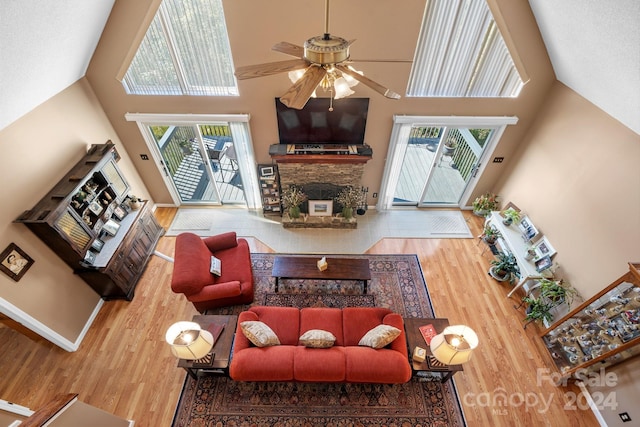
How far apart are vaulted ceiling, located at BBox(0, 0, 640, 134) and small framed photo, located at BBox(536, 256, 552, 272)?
2024mm

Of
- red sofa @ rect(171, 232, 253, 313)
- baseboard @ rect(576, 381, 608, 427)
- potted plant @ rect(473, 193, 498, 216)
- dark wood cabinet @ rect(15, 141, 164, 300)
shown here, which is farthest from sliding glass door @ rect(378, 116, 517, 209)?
dark wood cabinet @ rect(15, 141, 164, 300)

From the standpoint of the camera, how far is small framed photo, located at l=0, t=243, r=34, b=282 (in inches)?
133

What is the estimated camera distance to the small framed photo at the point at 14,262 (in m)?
3.38

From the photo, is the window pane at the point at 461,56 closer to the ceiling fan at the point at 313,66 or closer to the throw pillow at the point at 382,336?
the ceiling fan at the point at 313,66

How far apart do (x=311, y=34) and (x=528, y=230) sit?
4.66m

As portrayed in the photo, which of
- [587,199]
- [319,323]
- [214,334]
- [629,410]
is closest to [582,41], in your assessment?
[587,199]

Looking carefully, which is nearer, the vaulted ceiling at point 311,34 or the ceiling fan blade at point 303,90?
the ceiling fan blade at point 303,90

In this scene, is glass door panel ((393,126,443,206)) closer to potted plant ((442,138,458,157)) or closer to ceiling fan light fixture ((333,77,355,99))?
potted plant ((442,138,458,157))

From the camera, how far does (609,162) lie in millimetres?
3844

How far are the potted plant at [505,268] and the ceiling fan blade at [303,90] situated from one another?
4.63m

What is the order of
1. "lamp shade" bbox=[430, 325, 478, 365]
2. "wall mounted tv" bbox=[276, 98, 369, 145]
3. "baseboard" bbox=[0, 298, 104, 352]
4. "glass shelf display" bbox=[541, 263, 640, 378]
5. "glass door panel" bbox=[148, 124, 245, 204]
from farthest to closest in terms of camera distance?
"glass door panel" bbox=[148, 124, 245, 204] → "wall mounted tv" bbox=[276, 98, 369, 145] → "baseboard" bbox=[0, 298, 104, 352] → "glass shelf display" bbox=[541, 263, 640, 378] → "lamp shade" bbox=[430, 325, 478, 365]

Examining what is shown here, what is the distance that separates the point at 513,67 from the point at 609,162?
1.92 m

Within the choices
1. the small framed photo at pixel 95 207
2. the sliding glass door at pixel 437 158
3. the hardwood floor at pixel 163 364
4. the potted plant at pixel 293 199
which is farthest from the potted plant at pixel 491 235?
the small framed photo at pixel 95 207

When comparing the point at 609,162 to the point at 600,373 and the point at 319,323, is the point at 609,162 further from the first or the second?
the point at 319,323
